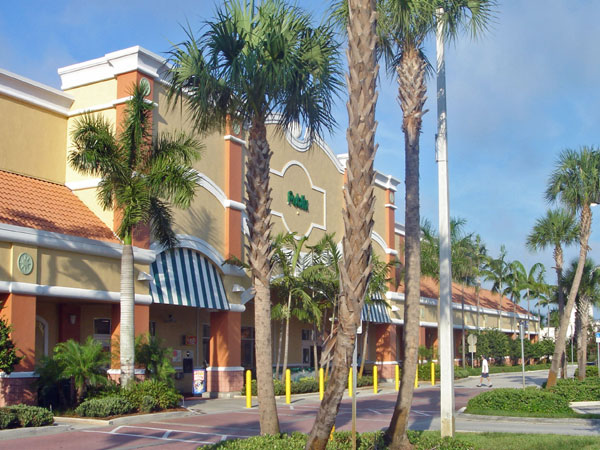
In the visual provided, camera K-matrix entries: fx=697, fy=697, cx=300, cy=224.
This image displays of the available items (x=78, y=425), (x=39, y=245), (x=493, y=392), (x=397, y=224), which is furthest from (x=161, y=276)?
(x=397, y=224)

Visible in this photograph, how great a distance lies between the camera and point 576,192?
2630 cm

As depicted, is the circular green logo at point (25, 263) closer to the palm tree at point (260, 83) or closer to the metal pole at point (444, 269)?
the palm tree at point (260, 83)

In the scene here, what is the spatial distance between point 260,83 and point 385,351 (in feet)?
102

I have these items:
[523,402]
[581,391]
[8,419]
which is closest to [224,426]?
[8,419]

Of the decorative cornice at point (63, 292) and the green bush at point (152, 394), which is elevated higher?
the decorative cornice at point (63, 292)

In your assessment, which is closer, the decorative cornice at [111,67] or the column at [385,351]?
the decorative cornice at [111,67]

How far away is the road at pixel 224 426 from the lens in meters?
15.1

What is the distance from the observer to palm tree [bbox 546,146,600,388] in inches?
1022

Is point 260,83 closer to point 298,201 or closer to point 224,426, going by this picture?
point 224,426

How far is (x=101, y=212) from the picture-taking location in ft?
76.4

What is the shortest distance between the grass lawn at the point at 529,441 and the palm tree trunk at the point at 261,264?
4.47 metres

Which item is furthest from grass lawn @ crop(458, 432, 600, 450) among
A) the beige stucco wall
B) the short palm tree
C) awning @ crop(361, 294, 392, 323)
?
awning @ crop(361, 294, 392, 323)

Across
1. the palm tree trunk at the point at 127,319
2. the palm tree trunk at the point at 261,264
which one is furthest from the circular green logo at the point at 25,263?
the palm tree trunk at the point at 261,264

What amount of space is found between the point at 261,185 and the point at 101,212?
12638 mm
